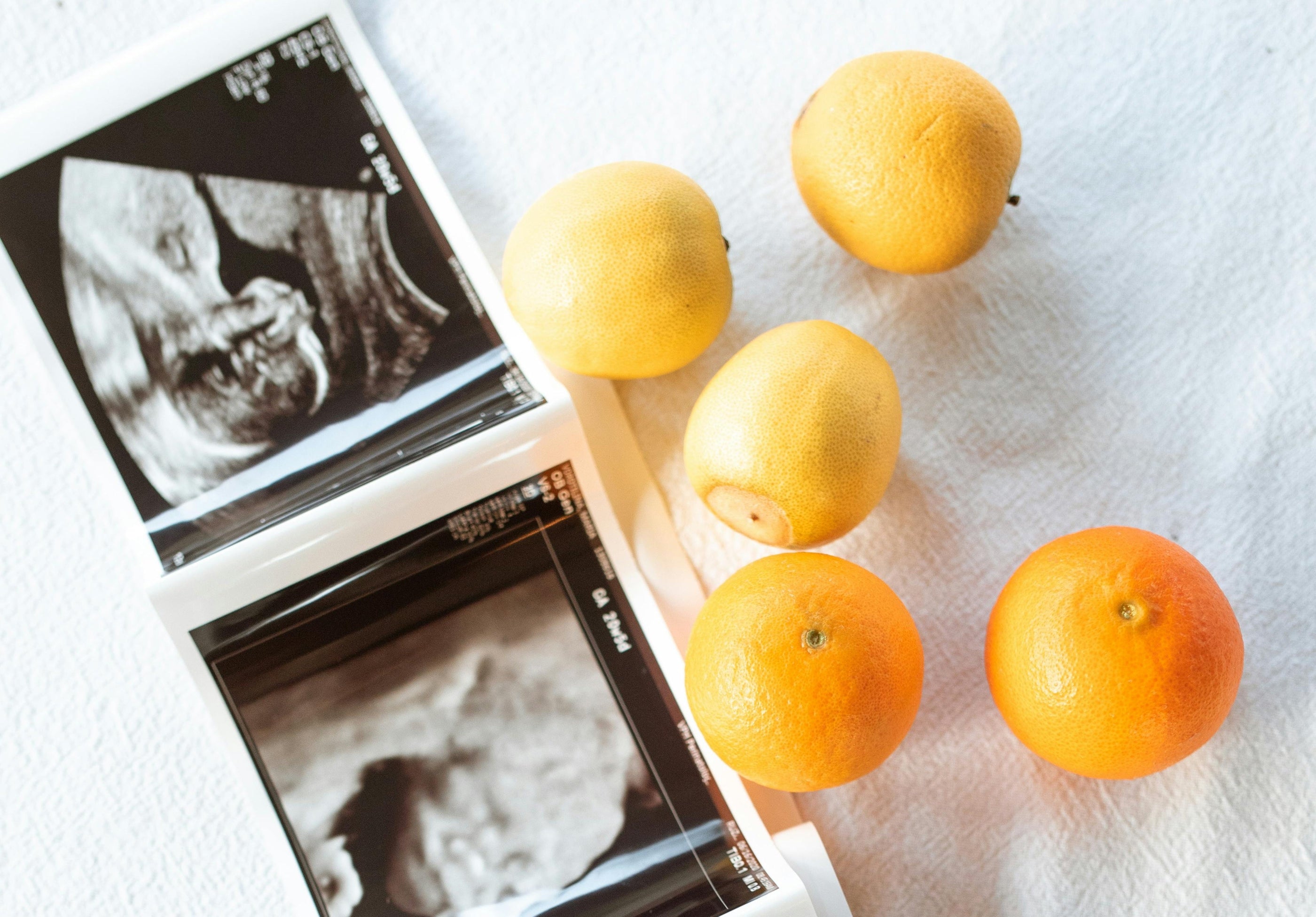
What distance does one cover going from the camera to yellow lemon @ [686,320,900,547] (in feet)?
1.32

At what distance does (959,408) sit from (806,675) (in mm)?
194

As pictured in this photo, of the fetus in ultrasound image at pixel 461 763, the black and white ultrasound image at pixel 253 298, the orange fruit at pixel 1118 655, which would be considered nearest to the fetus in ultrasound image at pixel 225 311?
the black and white ultrasound image at pixel 253 298

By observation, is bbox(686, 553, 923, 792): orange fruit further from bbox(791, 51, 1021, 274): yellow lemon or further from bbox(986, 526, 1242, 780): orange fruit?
bbox(791, 51, 1021, 274): yellow lemon

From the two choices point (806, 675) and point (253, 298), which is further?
point (253, 298)

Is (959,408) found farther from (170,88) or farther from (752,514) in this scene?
(170,88)

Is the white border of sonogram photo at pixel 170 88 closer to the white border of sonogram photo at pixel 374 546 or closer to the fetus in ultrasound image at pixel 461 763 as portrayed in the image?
the white border of sonogram photo at pixel 374 546

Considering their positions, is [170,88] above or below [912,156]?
above

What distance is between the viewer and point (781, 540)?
1.44 ft

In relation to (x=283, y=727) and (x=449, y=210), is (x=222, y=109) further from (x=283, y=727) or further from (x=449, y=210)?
(x=283, y=727)

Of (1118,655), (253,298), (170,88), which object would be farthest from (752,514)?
(170,88)

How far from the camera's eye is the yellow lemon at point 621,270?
42cm

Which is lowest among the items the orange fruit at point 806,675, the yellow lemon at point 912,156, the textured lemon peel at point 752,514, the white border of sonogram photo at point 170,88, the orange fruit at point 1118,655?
the orange fruit at point 1118,655

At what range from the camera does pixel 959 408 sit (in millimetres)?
500

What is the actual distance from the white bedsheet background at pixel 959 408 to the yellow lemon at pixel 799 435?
0.24 feet
